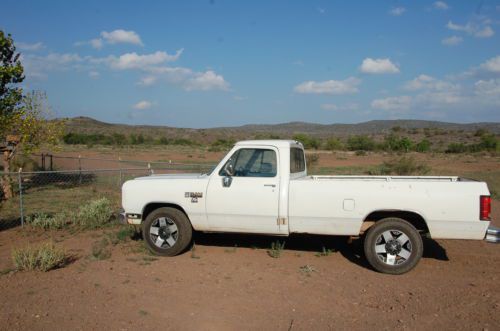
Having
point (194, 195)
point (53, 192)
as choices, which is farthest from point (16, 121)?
point (194, 195)

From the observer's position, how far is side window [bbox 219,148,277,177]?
744cm

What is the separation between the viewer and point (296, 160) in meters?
7.96

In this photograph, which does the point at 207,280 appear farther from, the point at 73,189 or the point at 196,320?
the point at 73,189

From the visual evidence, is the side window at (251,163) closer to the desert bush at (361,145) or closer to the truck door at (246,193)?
the truck door at (246,193)

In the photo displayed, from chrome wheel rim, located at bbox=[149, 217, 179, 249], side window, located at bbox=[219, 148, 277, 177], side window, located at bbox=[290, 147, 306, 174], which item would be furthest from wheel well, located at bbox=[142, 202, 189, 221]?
side window, located at bbox=[290, 147, 306, 174]

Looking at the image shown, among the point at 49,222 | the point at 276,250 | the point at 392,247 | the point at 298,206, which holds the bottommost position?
the point at 276,250

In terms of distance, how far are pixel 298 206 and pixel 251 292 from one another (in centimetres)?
157

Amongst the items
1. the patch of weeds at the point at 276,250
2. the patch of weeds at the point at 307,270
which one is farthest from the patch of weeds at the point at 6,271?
the patch of weeds at the point at 307,270

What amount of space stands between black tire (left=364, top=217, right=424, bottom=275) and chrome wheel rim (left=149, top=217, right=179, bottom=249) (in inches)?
118

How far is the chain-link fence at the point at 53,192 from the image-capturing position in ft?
38.3

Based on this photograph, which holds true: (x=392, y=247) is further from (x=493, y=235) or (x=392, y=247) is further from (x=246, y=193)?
(x=246, y=193)

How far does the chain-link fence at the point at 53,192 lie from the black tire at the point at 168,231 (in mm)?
3811

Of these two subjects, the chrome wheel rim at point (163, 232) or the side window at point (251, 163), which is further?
the chrome wheel rim at point (163, 232)

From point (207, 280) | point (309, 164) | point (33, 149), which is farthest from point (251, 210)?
point (309, 164)
